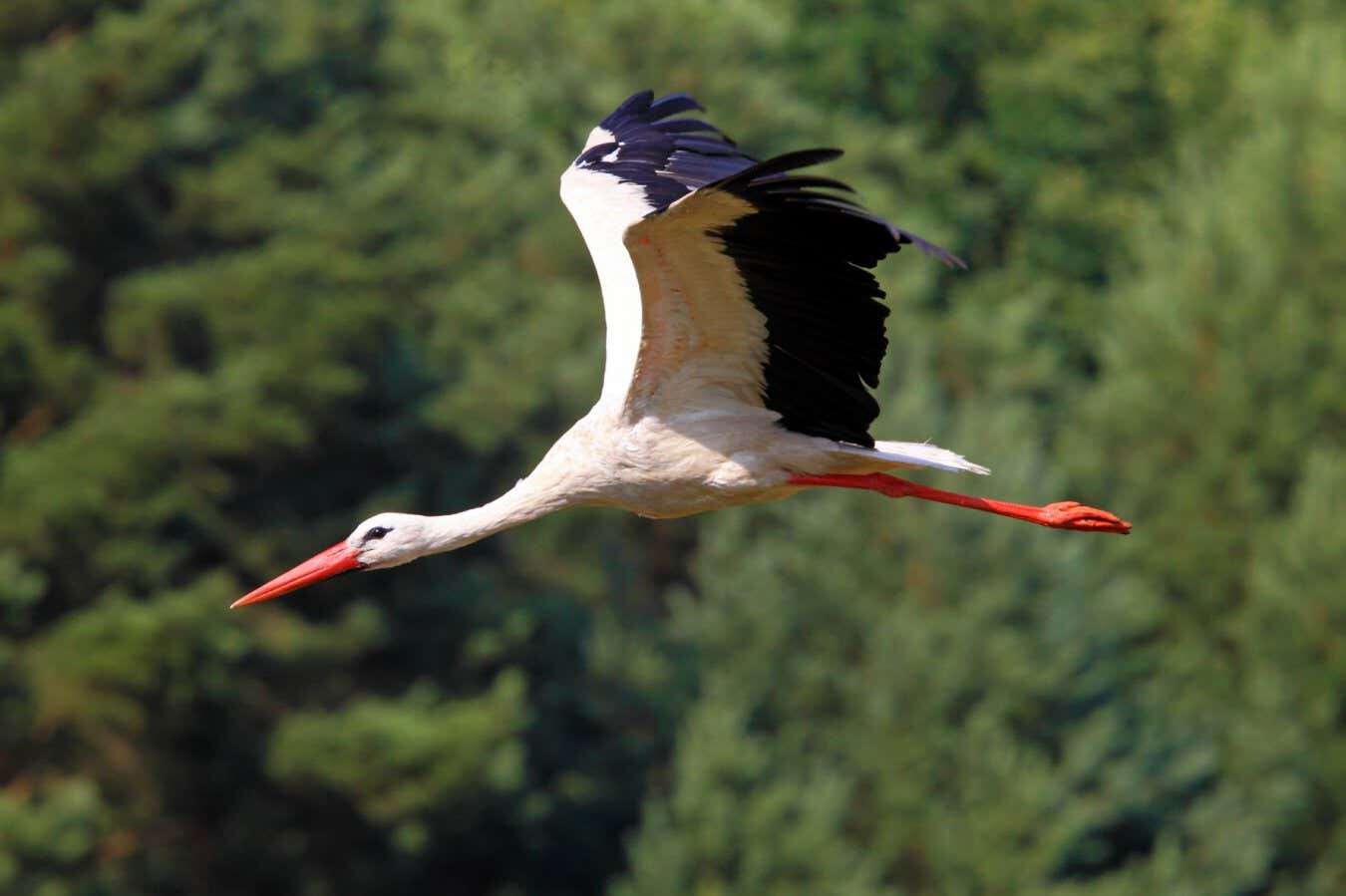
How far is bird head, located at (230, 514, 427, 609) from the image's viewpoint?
10312 mm

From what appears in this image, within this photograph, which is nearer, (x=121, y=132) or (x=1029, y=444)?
(x=121, y=132)

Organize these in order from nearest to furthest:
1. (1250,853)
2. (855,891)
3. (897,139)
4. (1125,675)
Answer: (855,891), (1250,853), (1125,675), (897,139)

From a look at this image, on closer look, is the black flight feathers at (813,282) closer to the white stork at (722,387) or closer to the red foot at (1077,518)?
the white stork at (722,387)

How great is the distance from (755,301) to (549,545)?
73.9ft

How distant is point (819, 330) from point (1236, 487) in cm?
2474

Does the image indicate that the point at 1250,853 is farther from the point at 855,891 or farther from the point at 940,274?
the point at 940,274

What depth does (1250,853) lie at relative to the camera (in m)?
28.1

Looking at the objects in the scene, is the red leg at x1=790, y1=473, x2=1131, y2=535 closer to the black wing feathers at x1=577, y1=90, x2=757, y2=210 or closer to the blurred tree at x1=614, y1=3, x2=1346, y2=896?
the black wing feathers at x1=577, y1=90, x2=757, y2=210

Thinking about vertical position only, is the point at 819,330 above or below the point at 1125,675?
above

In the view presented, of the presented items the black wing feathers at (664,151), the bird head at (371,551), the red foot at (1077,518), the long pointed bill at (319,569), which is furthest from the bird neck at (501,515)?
the red foot at (1077,518)

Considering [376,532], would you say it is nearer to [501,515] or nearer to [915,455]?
[501,515]

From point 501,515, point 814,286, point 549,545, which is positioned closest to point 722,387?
point 814,286

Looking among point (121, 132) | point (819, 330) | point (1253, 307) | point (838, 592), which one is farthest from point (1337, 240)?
point (819, 330)

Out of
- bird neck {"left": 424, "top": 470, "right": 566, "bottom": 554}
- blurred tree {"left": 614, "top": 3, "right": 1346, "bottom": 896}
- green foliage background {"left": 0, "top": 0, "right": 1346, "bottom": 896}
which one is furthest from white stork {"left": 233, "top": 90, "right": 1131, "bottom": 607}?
blurred tree {"left": 614, "top": 3, "right": 1346, "bottom": 896}
